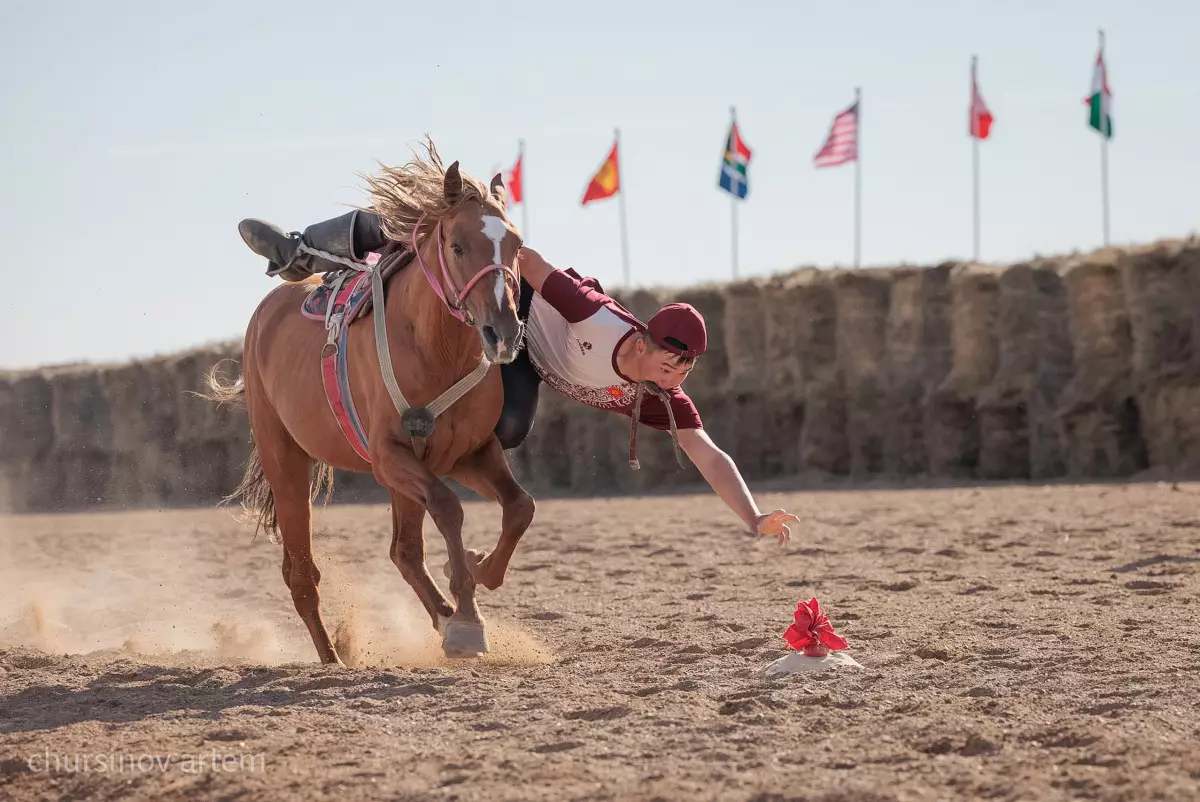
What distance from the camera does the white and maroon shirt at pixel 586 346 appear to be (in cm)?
583

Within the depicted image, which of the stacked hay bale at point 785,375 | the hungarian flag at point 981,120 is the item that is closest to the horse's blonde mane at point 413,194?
the stacked hay bale at point 785,375

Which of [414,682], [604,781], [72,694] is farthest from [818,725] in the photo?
[72,694]

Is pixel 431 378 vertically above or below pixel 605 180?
below

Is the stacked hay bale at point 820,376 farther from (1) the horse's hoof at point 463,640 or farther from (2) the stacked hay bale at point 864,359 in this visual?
(1) the horse's hoof at point 463,640

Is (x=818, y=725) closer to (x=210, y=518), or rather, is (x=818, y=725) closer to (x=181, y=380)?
(x=210, y=518)

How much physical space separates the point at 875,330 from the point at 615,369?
12.3m

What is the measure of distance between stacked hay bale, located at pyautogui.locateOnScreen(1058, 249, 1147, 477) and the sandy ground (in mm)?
4943

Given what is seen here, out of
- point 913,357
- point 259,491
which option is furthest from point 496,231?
point 913,357

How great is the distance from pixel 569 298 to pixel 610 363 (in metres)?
0.33

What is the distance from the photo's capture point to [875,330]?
17.6m

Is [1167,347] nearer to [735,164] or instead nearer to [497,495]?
[735,164]

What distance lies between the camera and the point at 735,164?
23.4 metres

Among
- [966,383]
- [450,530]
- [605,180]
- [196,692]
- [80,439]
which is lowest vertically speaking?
[196,692]

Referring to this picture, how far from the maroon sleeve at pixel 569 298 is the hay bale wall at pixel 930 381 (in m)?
9.33
